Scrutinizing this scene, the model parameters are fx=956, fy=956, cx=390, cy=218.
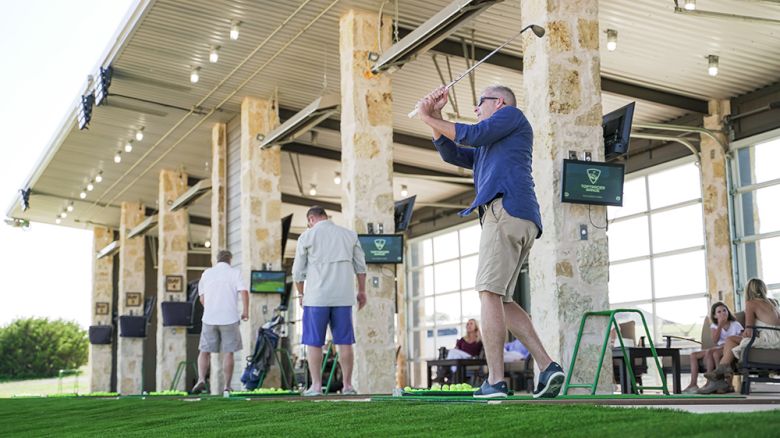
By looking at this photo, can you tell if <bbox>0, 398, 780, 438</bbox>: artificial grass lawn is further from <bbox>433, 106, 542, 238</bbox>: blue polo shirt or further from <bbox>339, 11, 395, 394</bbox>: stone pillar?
<bbox>339, 11, 395, 394</bbox>: stone pillar

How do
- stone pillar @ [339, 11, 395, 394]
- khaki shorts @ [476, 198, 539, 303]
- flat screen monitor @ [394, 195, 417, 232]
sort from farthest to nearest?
1. flat screen monitor @ [394, 195, 417, 232]
2. stone pillar @ [339, 11, 395, 394]
3. khaki shorts @ [476, 198, 539, 303]

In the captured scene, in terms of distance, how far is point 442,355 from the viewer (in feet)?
51.0

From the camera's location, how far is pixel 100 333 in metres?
26.4

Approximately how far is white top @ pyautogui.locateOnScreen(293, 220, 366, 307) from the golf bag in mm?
4555

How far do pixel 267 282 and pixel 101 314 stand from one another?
13478 mm

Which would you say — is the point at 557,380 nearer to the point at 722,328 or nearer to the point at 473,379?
the point at 722,328

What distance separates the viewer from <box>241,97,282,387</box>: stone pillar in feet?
49.6

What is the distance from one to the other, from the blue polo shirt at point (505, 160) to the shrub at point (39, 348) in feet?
121

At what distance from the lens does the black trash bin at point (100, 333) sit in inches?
1040

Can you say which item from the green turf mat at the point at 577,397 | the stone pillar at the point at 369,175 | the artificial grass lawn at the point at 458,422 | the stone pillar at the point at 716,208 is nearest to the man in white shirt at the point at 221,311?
→ the stone pillar at the point at 369,175

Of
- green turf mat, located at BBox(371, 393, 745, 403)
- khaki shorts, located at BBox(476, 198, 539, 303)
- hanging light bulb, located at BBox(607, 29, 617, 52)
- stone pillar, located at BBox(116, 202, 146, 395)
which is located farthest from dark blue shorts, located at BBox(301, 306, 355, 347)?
stone pillar, located at BBox(116, 202, 146, 395)

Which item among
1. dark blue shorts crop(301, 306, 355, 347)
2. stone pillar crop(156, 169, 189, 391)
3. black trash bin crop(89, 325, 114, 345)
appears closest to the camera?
dark blue shorts crop(301, 306, 355, 347)

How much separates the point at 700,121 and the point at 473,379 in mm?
6180

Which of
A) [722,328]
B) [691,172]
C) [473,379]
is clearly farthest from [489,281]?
[691,172]
